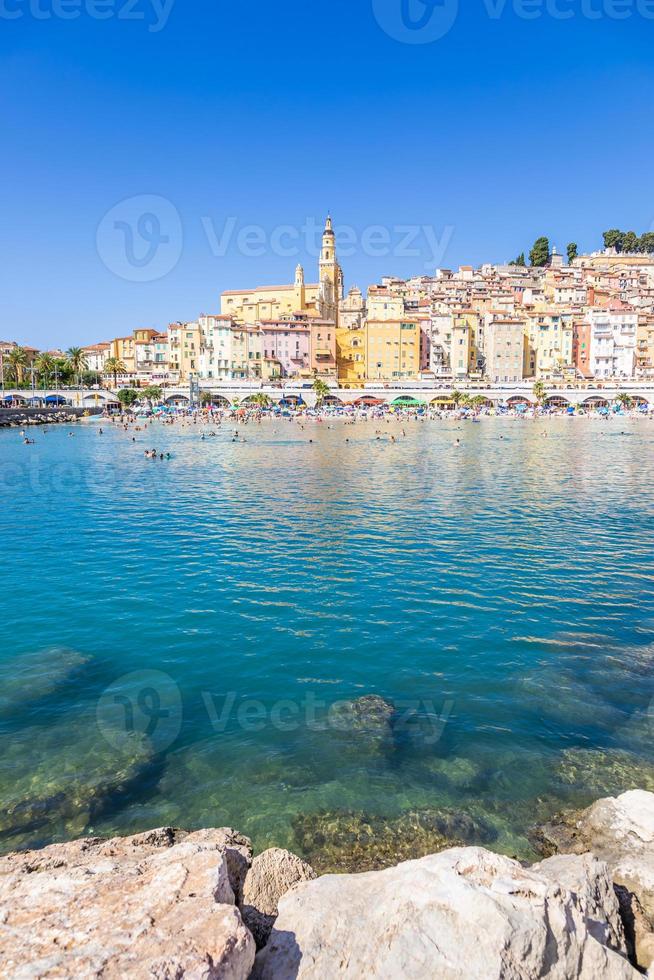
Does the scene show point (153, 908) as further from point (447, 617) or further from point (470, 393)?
point (470, 393)

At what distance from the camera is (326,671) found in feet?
32.9

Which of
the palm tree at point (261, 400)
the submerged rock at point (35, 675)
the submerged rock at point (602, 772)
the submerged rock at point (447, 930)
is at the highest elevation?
the palm tree at point (261, 400)

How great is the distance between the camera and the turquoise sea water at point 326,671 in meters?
6.82

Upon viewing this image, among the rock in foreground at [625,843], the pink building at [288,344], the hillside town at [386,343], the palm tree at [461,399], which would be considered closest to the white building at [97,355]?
the hillside town at [386,343]

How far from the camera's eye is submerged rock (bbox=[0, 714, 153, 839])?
21.7ft

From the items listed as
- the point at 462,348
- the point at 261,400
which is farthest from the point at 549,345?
the point at 261,400

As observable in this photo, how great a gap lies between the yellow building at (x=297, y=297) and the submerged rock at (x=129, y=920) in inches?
4867

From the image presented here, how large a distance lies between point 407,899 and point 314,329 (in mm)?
115658

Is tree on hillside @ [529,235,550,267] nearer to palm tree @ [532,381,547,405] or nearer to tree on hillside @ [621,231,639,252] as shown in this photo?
tree on hillside @ [621,231,639,252]

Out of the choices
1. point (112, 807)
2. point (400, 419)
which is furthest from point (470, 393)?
point (112, 807)

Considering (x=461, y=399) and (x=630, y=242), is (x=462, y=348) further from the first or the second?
(x=630, y=242)

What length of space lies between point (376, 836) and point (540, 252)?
182 m

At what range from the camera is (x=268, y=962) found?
11.0 feet

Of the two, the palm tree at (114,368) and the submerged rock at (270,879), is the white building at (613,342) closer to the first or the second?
the palm tree at (114,368)
